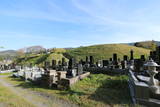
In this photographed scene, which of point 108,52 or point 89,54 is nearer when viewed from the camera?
point 108,52

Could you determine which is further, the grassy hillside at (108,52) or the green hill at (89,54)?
the grassy hillside at (108,52)

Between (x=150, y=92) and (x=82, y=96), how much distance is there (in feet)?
11.5

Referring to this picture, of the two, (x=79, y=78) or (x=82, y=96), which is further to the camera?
(x=79, y=78)

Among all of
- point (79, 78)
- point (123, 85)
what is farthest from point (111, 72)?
point (123, 85)

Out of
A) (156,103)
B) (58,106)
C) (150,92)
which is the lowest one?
(58,106)

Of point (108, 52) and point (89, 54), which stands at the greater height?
point (108, 52)

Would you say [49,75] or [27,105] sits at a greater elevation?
[49,75]

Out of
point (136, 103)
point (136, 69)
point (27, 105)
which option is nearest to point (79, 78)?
point (136, 69)

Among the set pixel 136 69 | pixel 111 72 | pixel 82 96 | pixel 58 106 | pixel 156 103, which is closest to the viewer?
pixel 156 103

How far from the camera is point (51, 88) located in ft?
31.9

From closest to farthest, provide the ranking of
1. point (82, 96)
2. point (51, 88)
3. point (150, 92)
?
1. point (150, 92)
2. point (82, 96)
3. point (51, 88)

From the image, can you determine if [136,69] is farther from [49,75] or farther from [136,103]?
[49,75]

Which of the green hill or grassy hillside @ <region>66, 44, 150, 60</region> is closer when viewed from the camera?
the green hill

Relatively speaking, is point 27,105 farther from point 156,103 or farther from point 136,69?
point 136,69
